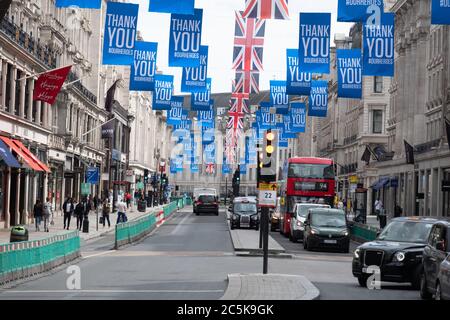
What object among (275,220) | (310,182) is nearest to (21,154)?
(310,182)

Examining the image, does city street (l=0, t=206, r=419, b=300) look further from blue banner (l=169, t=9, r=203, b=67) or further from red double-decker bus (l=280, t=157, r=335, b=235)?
blue banner (l=169, t=9, r=203, b=67)

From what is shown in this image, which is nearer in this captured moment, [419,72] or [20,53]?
[20,53]

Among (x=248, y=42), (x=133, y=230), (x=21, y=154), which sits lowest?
(x=133, y=230)

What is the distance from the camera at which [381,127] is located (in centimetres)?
10231

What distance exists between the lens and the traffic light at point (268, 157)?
80.4ft

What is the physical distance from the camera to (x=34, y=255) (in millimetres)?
25797

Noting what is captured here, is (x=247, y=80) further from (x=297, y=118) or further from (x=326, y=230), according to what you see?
(x=297, y=118)

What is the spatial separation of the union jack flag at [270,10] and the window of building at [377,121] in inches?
2811

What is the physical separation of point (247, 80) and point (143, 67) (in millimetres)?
9703

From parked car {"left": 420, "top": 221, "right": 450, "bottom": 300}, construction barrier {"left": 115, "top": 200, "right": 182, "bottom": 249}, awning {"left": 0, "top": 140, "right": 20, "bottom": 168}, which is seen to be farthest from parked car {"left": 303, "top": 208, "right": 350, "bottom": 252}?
parked car {"left": 420, "top": 221, "right": 450, "bottom": 300}

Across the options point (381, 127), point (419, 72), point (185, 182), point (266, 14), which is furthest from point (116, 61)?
point (185, 182)

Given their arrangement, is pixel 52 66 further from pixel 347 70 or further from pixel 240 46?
pixel 347 70

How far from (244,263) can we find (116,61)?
317 inches

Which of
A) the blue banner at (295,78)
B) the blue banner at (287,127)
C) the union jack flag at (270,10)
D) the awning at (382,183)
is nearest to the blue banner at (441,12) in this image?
the union jack flag at (270,10)
